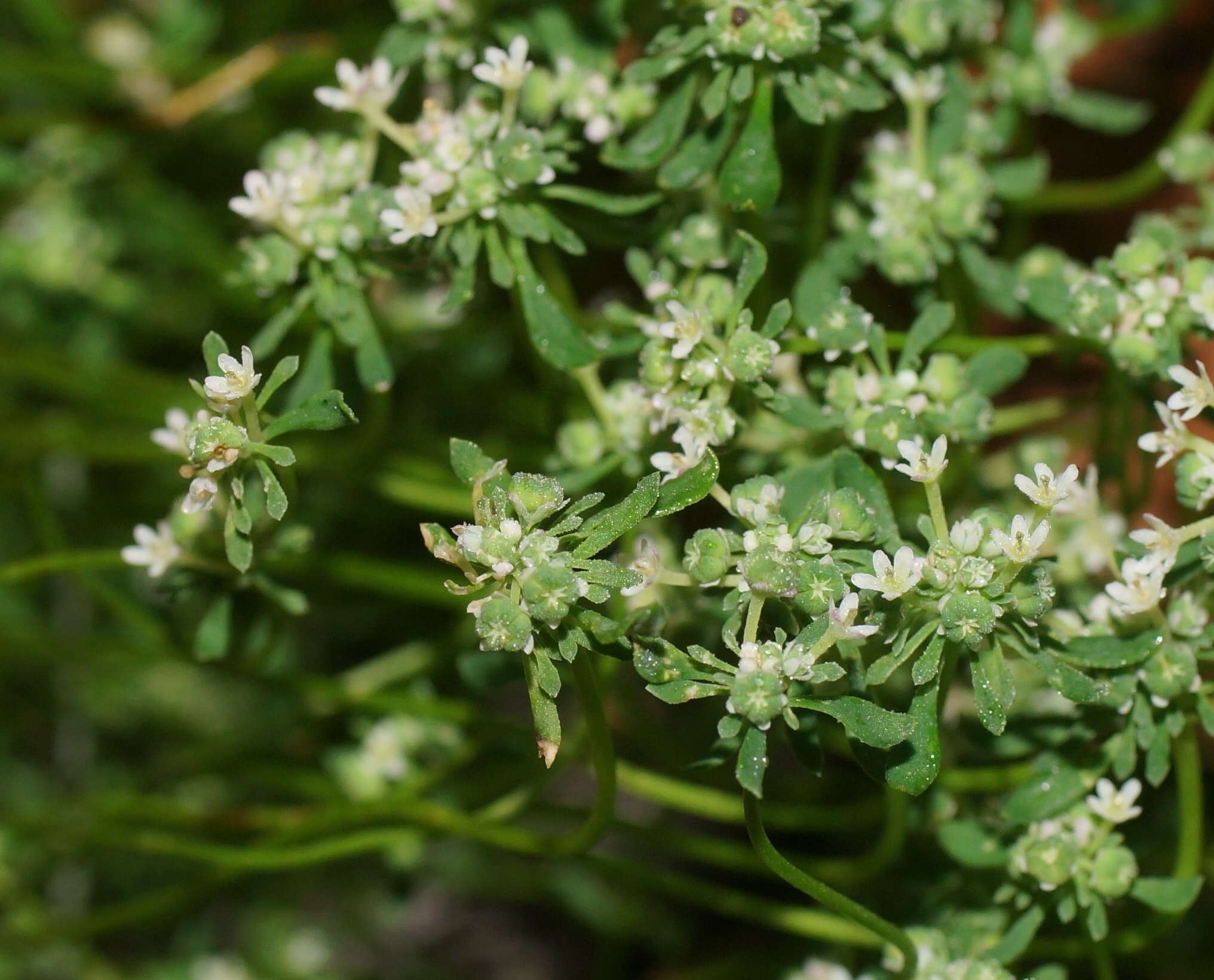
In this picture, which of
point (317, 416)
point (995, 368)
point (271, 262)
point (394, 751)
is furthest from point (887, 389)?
point (394, 751)

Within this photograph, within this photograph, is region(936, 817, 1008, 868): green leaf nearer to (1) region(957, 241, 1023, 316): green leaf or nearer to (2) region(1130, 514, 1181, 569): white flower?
(2) region(1130, 514, 1181, 569): white flower

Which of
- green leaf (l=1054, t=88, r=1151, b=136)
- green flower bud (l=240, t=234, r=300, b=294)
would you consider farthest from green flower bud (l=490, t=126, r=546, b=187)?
green leaf (l=1054, t=88, r=1151, b=136)

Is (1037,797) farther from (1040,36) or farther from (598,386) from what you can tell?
(1040,36)

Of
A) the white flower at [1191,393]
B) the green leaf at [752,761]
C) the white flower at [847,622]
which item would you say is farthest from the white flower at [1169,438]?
the green leaf at [752,761]

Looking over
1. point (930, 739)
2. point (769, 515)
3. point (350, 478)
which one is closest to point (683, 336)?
point (769, 515)

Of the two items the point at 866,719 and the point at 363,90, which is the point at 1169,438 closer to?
Result: the point at 866,719

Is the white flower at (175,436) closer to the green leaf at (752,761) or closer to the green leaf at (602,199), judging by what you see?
the green leaf at (602,199)
